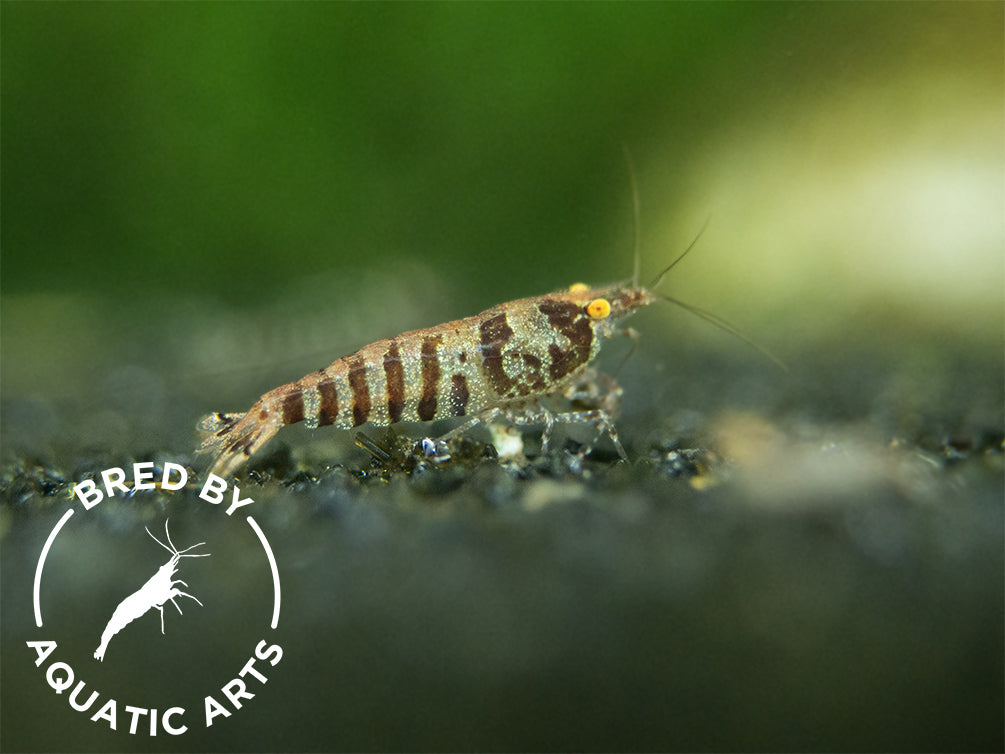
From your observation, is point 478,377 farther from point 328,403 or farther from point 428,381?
point 328,403

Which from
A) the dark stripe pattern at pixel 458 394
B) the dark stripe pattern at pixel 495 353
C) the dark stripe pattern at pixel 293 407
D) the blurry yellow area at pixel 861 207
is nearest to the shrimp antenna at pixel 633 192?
the blurry yellow area at pixel 861 207

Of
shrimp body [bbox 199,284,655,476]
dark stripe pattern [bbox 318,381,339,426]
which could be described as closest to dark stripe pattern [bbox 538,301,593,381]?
shrimp body [bbox 199,284,655,476]

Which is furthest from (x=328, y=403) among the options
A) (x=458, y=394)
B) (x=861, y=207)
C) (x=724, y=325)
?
(x=861, y=207)

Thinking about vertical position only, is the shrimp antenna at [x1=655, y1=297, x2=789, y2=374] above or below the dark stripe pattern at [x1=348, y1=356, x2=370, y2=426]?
above

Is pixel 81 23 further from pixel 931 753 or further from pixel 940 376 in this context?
pixel 931 753

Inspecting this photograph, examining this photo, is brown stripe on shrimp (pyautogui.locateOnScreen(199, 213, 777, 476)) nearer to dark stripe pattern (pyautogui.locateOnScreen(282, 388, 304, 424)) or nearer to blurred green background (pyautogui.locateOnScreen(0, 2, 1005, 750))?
dark stripe pattern (pyautogui.locateOnScreen(282, 388, 304, 424))

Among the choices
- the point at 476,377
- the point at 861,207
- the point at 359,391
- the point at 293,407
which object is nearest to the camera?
the point at 293,407

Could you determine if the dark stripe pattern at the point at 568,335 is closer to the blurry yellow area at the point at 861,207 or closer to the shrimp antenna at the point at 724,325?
the shrimp antenna at the point at 724,325
